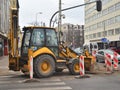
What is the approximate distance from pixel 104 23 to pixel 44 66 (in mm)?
84532

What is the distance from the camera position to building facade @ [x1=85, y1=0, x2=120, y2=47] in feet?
303

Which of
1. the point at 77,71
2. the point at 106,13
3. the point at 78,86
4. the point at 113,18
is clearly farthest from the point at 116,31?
the point at 78,86

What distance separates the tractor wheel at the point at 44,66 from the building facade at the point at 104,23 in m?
68.6

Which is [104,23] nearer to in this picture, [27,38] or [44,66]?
[27,38]

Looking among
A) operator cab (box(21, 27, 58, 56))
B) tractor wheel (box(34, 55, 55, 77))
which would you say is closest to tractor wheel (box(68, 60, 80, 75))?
operator cab (box(21, 27, 58, 56))

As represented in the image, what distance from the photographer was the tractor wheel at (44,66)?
18.4 meters

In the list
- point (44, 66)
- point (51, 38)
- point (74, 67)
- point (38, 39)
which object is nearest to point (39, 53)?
point (44, 66)

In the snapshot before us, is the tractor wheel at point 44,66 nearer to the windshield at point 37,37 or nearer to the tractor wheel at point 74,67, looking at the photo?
the windshield at point 37,37

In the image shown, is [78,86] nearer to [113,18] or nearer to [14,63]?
[14,63]

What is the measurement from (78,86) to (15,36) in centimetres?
645

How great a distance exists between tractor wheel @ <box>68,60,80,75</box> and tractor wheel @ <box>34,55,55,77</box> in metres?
1.33

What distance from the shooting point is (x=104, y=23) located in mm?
102062

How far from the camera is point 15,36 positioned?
19828 millimetres

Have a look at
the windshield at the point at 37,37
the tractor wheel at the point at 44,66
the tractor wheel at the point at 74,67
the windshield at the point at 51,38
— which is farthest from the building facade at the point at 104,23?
the tractor wheel at the point at 44,66
